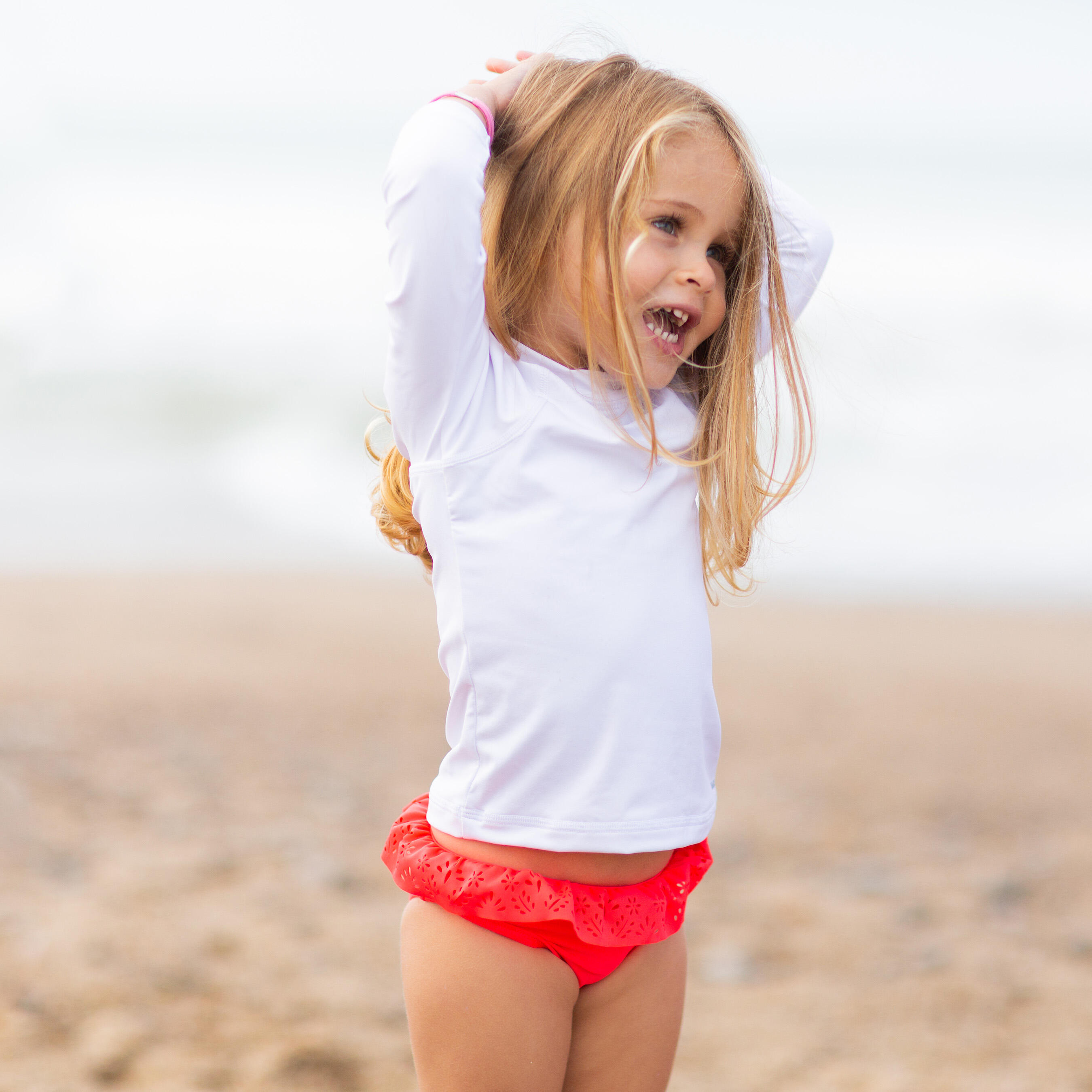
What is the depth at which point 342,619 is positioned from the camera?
31.6 feet

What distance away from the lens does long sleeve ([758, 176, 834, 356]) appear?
1.78 meters

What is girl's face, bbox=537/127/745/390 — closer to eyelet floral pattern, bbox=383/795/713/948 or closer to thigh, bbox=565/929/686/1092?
eyelet floral pattern, bbox=383/795/713/948

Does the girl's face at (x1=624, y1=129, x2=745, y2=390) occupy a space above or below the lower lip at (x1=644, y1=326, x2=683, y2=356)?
above

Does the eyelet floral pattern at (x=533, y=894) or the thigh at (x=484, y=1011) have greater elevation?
the eyelet floral pattern at (x=533, y=894)

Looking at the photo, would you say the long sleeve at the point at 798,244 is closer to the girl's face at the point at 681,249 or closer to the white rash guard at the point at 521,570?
the girl's face at the point at 681,249

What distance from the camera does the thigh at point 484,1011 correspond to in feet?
4.67

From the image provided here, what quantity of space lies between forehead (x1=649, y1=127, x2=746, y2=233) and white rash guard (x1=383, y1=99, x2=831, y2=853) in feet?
0.76

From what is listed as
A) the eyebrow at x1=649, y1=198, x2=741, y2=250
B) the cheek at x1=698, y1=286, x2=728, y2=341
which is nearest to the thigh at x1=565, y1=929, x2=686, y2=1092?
the cheek at x1=698, y1=286, x2=728, y2=341

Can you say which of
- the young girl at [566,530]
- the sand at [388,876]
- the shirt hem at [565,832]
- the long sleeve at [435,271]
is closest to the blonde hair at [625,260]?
the young girl at [566,530]

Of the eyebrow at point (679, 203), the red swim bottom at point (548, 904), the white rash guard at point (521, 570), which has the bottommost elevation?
the red swim bottom at point (548, 904)

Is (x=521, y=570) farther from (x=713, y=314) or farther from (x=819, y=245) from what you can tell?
(x=819, y=245)

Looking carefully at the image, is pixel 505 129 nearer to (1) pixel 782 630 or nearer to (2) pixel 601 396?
(2) pixel 601 396

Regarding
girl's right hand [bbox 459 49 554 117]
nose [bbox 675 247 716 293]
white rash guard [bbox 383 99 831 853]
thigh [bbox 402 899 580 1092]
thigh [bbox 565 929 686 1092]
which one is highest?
girl's right hand [bbox 459 49 554 117]

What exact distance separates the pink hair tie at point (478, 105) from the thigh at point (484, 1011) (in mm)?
981
